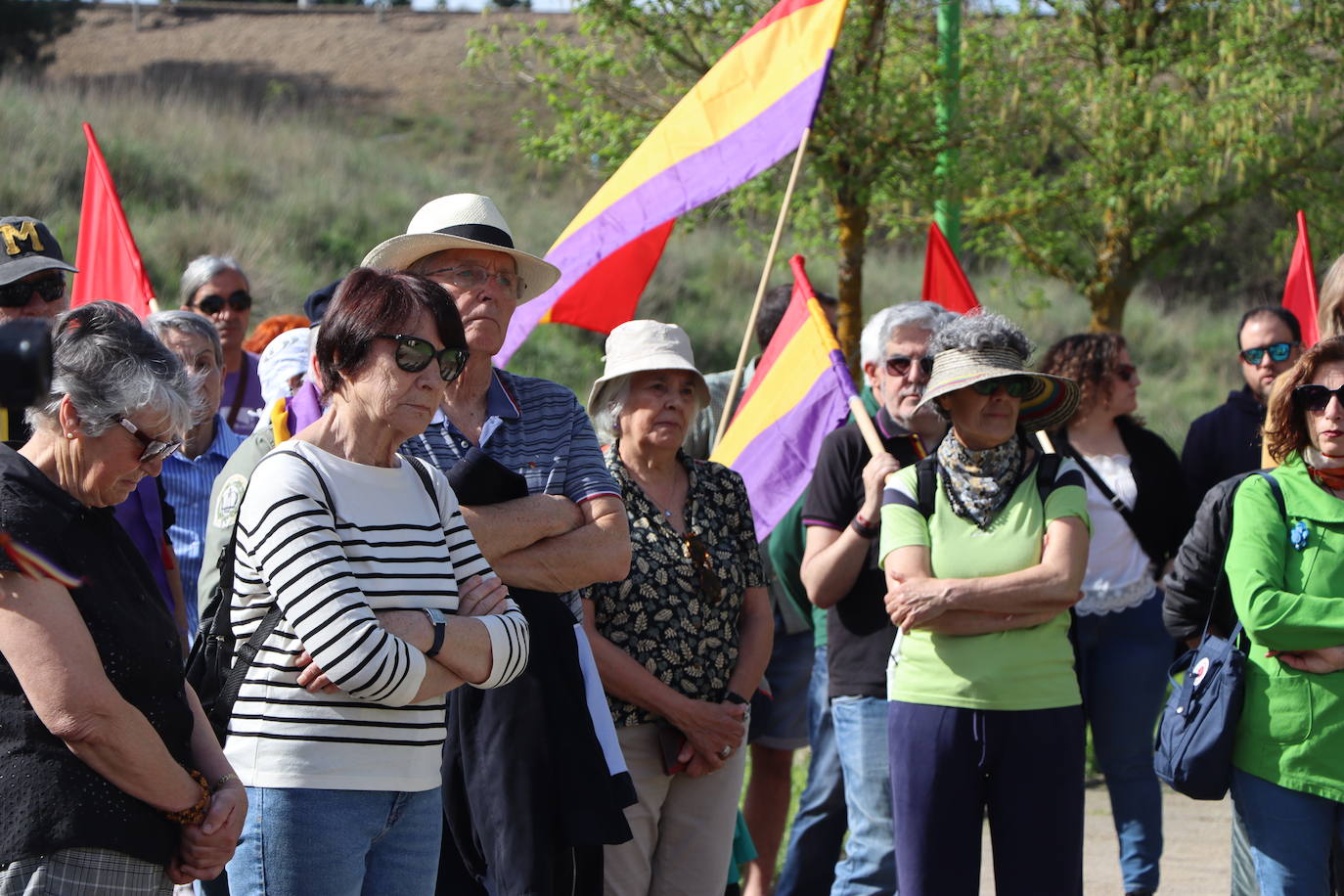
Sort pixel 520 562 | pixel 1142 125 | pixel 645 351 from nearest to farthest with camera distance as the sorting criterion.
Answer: pixel 520 562, pixel 645 351, pixel 1142 125

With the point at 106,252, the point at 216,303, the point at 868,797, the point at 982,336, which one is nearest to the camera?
the point at 982,336

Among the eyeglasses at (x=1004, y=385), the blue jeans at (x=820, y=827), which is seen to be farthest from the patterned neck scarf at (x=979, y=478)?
the blue jeans at (x=820, y=827)

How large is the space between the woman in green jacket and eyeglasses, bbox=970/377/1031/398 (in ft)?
2.30

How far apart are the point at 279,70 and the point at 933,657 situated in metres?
36.3

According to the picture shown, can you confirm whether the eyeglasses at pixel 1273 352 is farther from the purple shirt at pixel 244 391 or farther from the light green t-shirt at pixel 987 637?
the purple shirt at pixel 244 391

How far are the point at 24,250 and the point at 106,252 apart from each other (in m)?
2.14

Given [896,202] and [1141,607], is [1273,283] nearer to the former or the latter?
[896,202]

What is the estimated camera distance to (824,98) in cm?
1006

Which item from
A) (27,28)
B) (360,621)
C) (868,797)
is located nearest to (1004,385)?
(868,797)

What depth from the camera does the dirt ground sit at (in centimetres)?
3488

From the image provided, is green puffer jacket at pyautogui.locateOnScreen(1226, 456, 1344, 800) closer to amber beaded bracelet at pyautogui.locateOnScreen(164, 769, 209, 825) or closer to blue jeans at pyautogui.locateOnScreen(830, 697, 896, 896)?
blue jeans at pyautogui.locateOnScreen(830, 697, 896, 896)

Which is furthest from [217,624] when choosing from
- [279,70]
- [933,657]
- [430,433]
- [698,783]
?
[279,70]

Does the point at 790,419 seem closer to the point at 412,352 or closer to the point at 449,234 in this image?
the point at 449,234

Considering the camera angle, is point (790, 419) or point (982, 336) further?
point (790, 419)
